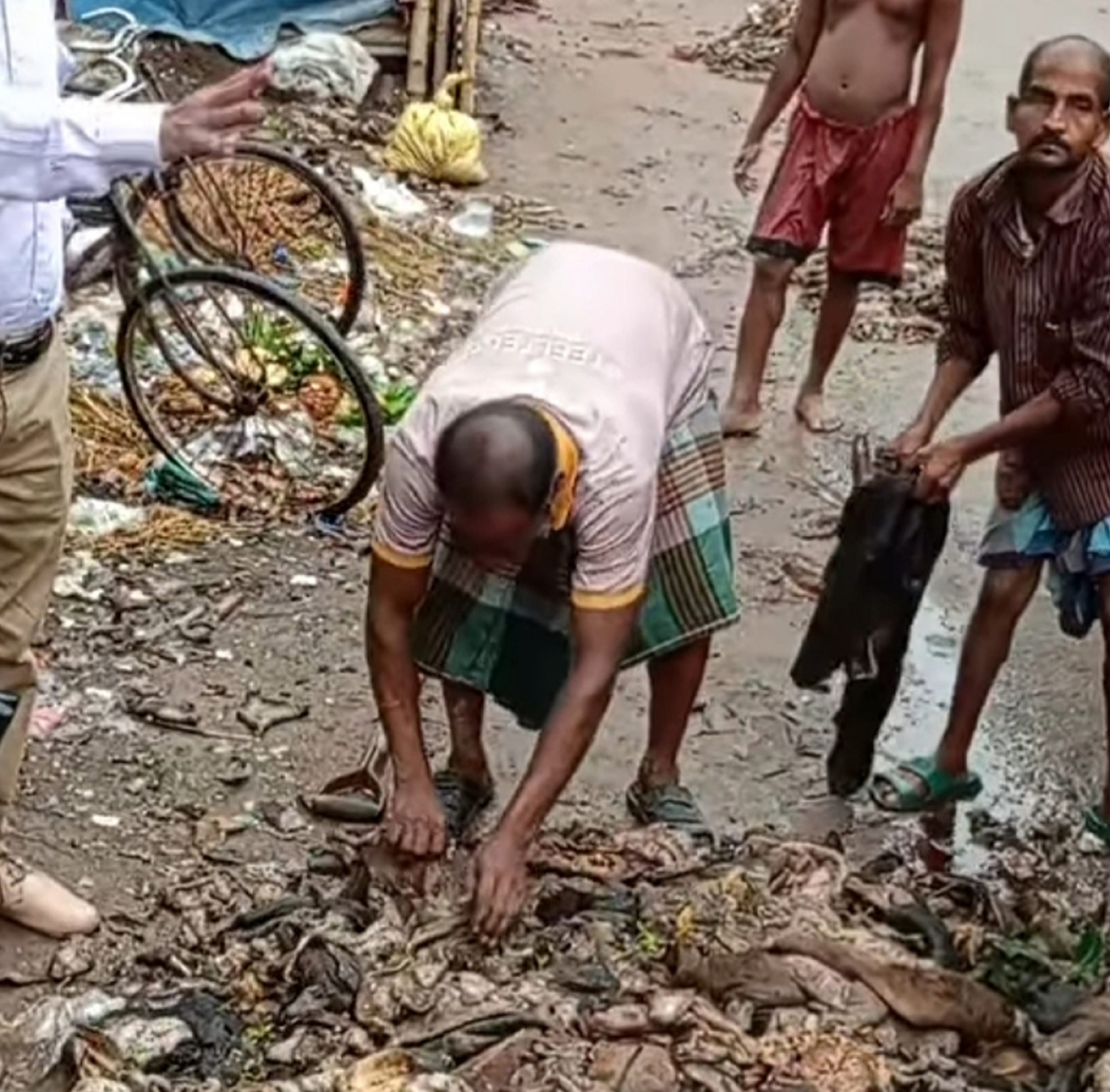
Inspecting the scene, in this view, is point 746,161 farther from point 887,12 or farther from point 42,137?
point 42,137

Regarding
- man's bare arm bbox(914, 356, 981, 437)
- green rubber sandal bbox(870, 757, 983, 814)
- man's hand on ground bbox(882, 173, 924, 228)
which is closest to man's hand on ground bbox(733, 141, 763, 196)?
man's hand on ground bbox(882, 173, 924, 228)

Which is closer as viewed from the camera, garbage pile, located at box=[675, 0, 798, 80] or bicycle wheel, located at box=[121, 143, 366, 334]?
bicycle wheel, located at box=[121, 143, 366, 334]

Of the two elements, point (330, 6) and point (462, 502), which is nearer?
point (462, 502)

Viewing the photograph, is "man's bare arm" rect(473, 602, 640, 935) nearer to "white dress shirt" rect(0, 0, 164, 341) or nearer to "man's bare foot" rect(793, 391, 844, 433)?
"white dress shirt" rect(0, 0, 164, 341)

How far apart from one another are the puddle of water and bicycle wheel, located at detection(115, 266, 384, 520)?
1651mm

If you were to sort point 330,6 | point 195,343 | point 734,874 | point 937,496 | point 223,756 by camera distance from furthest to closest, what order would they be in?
point 330,6, point 195,343, point 223,756, point 937,496, point 734,874

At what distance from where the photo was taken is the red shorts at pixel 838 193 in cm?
716

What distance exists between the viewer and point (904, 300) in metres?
8.80

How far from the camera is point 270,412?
6.86m

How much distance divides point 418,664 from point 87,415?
2.59 metres

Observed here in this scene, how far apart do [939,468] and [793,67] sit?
2826 mm

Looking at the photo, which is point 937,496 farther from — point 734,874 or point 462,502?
point 462,502

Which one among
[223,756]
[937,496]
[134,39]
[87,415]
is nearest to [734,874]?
[937,496]

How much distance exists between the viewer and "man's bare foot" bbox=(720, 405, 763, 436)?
7.49m
